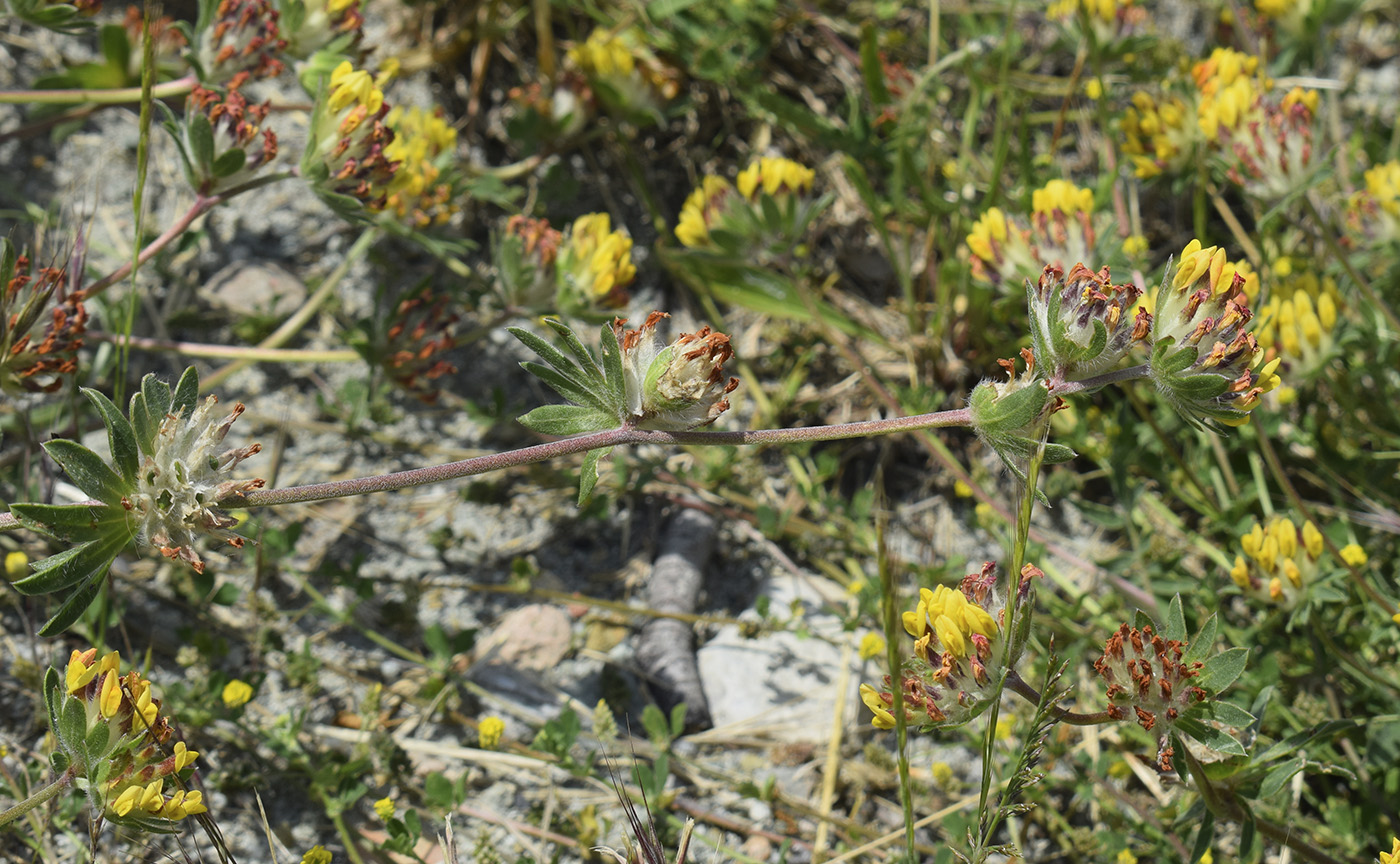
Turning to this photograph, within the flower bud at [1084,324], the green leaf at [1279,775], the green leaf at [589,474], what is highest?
the flower bud at [1084,324]

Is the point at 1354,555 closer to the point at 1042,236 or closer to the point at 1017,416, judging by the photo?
the point at 1042,236

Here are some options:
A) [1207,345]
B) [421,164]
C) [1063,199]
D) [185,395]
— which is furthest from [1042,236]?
[185,395]

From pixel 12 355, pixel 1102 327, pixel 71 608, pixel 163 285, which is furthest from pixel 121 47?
pixel 1102 327

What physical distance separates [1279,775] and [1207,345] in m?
0.95

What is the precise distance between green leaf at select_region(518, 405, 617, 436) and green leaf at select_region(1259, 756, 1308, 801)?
5.31ft

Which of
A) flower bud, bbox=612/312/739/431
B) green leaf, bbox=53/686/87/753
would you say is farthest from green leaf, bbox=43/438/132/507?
flower bud, bbox=612/312/739/431

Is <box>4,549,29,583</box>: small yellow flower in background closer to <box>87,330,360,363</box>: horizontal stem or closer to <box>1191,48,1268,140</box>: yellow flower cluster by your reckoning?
<box>87,330,360,363</box>: horizontal stem

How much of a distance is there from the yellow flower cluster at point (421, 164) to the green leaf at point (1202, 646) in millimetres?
2424

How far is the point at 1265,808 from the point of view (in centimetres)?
270

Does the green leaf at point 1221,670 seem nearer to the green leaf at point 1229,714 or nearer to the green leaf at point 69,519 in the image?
the green leaf at point 1229,714

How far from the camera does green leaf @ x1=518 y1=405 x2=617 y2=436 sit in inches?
79.4

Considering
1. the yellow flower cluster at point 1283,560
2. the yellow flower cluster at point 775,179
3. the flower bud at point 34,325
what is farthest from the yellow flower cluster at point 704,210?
the yellow flower cluster at point 1283,560

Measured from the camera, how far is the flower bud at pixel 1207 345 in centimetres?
200

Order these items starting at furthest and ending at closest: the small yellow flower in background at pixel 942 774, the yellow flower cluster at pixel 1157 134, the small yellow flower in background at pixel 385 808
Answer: the yellow flower cluster at pixel 1157 134
the small yellow flower in background at pixel 942 774
the small yellow flower in background at pixel 385 808
